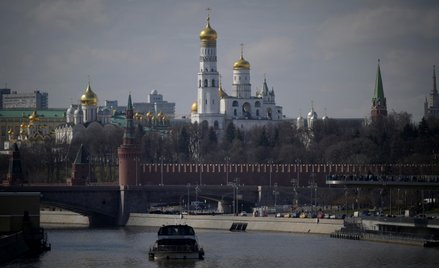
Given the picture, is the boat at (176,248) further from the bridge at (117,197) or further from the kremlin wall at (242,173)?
the kremlin wall at (242,173)

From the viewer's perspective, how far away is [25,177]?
152 m

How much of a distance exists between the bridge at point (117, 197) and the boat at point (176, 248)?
32.9 meters

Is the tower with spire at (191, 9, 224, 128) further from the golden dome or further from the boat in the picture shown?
the boat

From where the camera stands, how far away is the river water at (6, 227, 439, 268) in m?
82.4

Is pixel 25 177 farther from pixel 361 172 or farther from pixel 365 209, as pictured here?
pixel 365 209

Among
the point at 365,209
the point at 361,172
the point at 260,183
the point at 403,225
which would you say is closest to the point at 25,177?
the point at 260,183

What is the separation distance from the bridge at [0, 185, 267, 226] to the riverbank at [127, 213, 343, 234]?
242 centimetres

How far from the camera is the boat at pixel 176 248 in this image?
83.9 metres

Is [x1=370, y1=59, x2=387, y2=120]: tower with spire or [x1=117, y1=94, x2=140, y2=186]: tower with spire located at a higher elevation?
[x1=370, y1=59, x2=387, y2=120]: tower with spire

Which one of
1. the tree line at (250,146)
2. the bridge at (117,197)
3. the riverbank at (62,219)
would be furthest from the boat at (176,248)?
the tree line at (250,146)

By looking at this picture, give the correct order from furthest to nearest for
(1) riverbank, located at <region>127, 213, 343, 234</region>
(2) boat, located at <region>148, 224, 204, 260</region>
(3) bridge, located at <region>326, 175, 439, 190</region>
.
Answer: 1. (1) riverbank, located at <region>127, 213, 343, 234</region>
2. (3) bridge, located at <region>326, 175, 439, 190</region>
3. (2) boat, located at <region>148, 224, 204, 260</region>

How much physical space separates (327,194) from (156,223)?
19.3m

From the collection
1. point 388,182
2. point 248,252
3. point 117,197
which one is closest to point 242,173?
point 117,197

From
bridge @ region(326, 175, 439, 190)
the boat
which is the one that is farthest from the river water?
bridge @ region(326, 175, 439, 190)
